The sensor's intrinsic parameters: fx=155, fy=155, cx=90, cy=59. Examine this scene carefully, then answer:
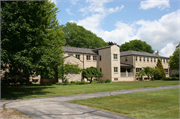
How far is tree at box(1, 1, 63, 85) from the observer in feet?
42.9

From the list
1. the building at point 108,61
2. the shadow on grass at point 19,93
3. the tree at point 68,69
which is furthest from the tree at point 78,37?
the shadow on grass at point 19,93

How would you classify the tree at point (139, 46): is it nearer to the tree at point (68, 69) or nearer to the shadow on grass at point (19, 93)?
the tree at point (68, 69)

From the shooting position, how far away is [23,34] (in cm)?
1409

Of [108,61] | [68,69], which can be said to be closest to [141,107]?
[68,69]

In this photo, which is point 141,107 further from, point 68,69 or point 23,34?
point 68,69

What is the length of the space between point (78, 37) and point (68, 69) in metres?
26.9

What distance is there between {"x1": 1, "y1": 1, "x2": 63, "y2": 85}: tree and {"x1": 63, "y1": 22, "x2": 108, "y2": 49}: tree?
40152 millimetres

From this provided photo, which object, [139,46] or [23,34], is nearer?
[23,34]

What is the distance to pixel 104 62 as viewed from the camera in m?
39.9

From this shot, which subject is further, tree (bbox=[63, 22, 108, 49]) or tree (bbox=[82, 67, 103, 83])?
tree (bbox=[63, 22, 108, 49])

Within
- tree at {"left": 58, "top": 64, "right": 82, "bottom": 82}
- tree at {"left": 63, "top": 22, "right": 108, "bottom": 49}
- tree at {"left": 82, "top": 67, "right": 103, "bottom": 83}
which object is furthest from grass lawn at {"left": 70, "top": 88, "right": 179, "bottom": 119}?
tree at {"left": 63, "top": 22, "right": 108, "bottom": 49}

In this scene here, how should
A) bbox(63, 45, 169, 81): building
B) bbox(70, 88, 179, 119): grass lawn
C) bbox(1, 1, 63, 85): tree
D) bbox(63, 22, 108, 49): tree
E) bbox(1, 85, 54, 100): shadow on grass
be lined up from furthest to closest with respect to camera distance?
bbox(63, 22, 108, 49): tree, bbox(63, 45, 169, 81): building, bbox(1, 85, 54, 100): shadow on grass, bbox(1, 1, 63, 85): tree, bbox(70, 88, 179, 119): grass lawn

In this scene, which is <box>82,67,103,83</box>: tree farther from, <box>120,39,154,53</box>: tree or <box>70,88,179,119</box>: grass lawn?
<box>120,39,154,53</box>: tree

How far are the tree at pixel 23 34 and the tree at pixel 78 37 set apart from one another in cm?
4015
